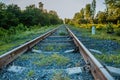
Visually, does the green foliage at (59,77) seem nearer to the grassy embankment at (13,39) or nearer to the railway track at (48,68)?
the railway track at (48,68)

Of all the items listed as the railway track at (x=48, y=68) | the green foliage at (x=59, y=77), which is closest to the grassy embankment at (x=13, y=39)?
the railway track at (x=48, y=68)

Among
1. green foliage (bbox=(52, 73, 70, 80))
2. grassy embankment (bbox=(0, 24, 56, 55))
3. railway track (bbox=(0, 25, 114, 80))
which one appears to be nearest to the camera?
green foliage (bbox=(52, 73, 70, 80))

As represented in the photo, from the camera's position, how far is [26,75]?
151 inches

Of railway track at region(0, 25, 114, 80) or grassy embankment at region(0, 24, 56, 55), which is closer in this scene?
railway track at region(0, 25, 114, 80)

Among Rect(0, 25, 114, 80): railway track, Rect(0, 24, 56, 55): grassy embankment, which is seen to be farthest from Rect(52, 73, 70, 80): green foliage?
Rect(0, 24, 56, 55): grassy embankment

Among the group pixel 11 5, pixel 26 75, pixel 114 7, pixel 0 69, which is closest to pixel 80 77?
pixel 26 75

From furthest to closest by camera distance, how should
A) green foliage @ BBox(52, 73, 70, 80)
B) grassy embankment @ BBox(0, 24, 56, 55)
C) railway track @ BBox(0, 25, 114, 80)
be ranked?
1. grassy embankment @ BBox(0, 24, 56, 55)
2. railway track @ BBox(0, 25, 114, 80)
3. green foliage @ BBox(52, 73, 70, 80)

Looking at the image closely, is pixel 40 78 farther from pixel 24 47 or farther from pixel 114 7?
pixel 114 7

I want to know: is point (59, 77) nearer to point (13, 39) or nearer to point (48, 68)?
point (48, 68)

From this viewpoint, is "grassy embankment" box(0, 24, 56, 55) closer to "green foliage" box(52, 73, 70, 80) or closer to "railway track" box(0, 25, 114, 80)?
"railway track" box(0, 25, 114, 80)

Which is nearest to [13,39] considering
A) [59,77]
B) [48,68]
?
[48,68]

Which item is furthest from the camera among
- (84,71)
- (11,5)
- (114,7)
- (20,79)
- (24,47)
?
(11,5)

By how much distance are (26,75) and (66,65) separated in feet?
3.37

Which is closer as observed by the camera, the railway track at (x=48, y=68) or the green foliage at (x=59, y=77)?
the green foliage at (x=59, y=77)
